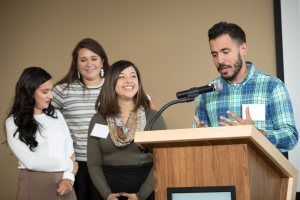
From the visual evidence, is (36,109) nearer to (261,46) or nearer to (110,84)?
(110,84)

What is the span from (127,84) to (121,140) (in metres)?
0.39

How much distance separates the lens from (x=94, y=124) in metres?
1.99

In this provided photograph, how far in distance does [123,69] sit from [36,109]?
2.45ft

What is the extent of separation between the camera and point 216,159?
961 mm

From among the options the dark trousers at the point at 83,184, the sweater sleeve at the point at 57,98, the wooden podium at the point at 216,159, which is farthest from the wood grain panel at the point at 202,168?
the sweater sleeve at the point at 57,98

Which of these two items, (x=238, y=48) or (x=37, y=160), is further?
(x=37, y=160)

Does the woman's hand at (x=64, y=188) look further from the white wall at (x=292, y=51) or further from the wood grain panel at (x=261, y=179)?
the white wall at (x=292, y=51)

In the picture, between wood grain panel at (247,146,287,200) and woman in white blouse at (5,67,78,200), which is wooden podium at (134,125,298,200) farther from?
woman in white blouse at (5,67,78,200)

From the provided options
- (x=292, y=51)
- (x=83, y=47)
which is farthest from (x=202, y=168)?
(x=292, y=51)

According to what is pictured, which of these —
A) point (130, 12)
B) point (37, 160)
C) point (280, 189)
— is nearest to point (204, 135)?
point (280, 189)

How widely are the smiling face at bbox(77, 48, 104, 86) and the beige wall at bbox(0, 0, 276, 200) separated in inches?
29.5

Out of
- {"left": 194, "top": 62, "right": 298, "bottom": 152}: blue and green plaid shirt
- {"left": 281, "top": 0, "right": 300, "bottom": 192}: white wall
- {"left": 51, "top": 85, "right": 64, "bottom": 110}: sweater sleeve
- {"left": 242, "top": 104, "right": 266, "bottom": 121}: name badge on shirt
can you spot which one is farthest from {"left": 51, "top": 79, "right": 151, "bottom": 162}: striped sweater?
{"left": 281, "top": 0, "right": 300, "bottom": 192}: white wall

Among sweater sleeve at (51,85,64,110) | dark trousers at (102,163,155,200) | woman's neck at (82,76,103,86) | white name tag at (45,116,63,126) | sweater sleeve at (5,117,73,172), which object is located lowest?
dark trousers at (102,163,155,200)

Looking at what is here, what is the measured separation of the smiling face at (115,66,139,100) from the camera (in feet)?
6.45
